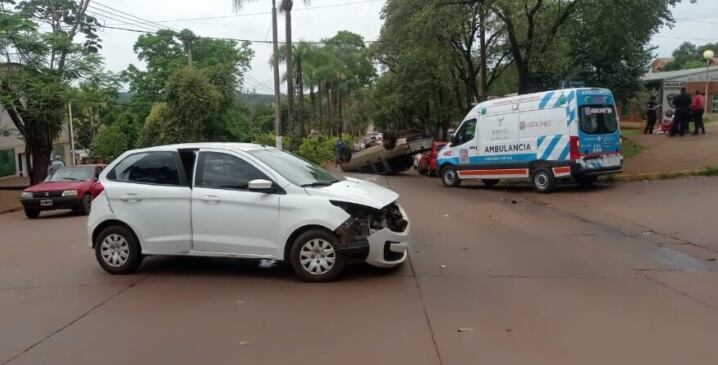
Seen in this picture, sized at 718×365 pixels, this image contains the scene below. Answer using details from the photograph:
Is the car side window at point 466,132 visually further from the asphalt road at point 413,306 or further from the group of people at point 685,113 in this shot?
the asphalt road at point 413,306

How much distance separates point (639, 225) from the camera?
10.8m

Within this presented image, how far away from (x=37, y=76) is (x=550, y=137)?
729 inches

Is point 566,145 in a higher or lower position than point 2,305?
higher

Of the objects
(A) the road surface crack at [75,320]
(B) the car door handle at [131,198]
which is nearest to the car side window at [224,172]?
(B) the car door handle at [131,198]

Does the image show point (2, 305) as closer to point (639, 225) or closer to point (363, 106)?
point (639, 225)

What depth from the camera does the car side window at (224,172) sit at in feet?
24.2

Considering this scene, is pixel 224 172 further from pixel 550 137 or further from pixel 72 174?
pixel 72 174

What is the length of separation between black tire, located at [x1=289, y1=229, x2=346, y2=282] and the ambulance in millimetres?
10371

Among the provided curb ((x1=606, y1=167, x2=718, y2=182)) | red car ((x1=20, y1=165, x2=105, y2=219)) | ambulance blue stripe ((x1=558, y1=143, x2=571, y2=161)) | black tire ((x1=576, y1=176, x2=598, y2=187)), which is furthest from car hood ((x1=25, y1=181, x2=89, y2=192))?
curb ((x1=606, y1=167, x2=718, y2=182))

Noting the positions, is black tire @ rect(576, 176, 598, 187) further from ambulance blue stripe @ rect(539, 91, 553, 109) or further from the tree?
the tree

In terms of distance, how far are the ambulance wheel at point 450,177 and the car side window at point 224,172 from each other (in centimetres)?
1288

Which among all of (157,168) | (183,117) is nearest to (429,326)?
(157,168)

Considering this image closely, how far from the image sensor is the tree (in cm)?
2208

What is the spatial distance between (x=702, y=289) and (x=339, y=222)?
13.3 feet
